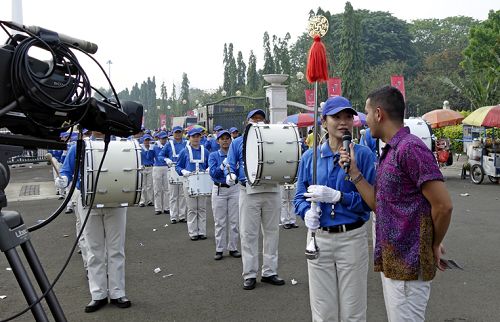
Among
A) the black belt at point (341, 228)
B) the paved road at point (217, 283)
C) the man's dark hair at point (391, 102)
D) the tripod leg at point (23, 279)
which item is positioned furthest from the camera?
the paved road at point (217, 283)

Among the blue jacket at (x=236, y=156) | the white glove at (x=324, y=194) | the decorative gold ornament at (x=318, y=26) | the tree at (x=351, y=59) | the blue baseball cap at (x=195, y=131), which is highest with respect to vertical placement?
the tree at (x=351, y=59)

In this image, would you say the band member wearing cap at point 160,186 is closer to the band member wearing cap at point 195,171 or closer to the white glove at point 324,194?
the band member wearing cap at point 195,171

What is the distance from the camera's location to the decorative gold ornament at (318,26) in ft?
14.0

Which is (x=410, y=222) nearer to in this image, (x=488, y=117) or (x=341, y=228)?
(x=341, y=228)

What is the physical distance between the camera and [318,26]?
429 cm

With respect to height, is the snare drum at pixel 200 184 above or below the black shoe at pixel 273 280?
above

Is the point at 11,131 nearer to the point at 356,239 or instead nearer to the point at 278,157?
the point at 356,239

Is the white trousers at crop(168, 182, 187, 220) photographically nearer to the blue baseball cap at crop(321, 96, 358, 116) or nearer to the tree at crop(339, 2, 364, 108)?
the blue baseball cap at crop(321, 96, 358, 116)

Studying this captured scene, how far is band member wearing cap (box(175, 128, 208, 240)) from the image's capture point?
29.4 ft

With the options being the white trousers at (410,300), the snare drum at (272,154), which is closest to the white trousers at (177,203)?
the snare drum at (272,154)

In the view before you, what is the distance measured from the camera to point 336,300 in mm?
3539

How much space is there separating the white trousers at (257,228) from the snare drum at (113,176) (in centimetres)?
155

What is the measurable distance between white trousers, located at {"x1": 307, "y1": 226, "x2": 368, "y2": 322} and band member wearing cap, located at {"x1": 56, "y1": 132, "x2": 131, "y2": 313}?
2663 mm

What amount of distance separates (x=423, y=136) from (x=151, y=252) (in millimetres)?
4780
